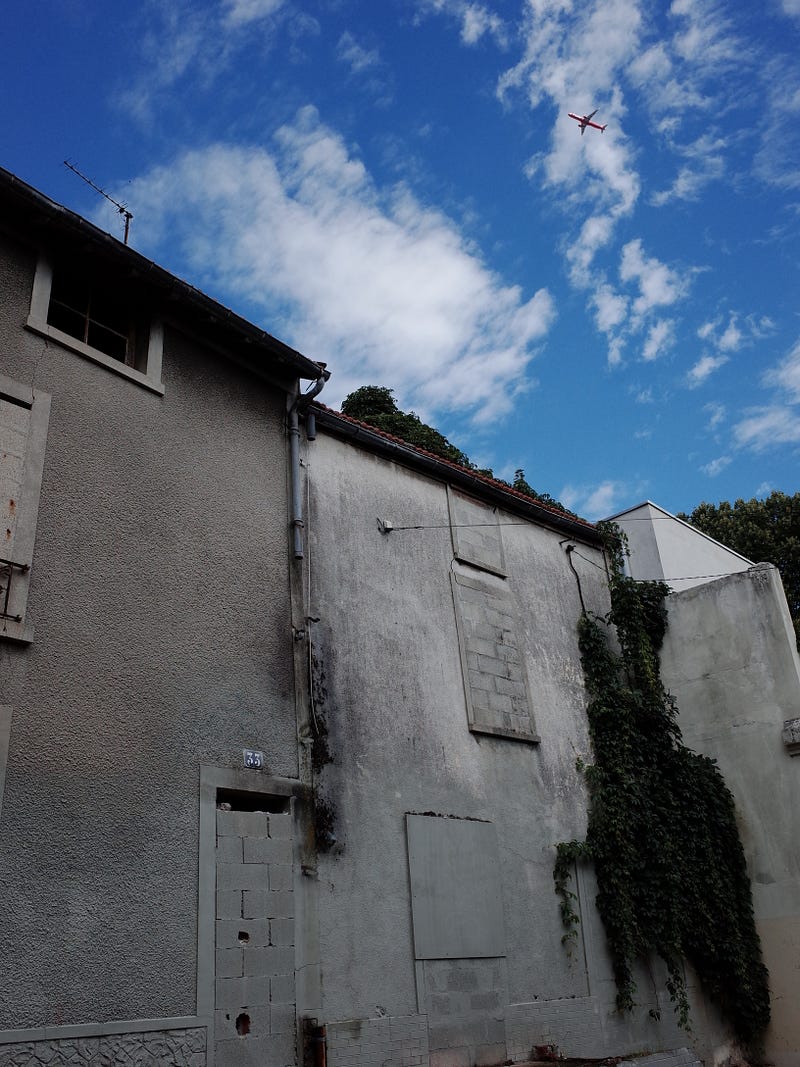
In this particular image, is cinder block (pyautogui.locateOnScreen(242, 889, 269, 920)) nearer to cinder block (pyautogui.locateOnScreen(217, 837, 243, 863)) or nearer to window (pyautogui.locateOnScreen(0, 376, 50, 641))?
cinder block (pyautogui.locateOnScreen(217, 837, 243, 863))

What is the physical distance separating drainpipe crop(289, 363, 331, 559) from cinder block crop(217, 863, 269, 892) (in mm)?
3182

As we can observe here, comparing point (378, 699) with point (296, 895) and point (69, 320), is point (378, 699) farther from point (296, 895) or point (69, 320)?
point (69, 320)

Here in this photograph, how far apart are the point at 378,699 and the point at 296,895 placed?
2340mm

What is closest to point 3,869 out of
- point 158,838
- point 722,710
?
point 158,838

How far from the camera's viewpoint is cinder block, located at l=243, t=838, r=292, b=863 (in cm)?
861

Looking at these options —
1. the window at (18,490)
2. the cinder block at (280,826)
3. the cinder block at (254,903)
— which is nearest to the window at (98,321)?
the window at (18,490)

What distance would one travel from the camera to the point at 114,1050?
7.15m

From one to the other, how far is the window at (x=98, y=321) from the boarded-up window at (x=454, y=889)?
212 inches

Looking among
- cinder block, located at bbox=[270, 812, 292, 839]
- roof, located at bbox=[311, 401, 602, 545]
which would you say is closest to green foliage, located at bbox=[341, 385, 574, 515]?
roof, located at bbox=[311, 401, 602, 545]

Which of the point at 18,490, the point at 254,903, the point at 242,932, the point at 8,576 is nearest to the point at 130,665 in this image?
the point at 8,576

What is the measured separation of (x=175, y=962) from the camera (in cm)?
772

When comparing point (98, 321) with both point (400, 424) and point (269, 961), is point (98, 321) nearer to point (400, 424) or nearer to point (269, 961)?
point (269, 961)

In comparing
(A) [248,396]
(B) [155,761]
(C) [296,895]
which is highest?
(A) [248,396]

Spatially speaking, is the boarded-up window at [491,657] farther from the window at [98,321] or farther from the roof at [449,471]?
the window at [98,321]
